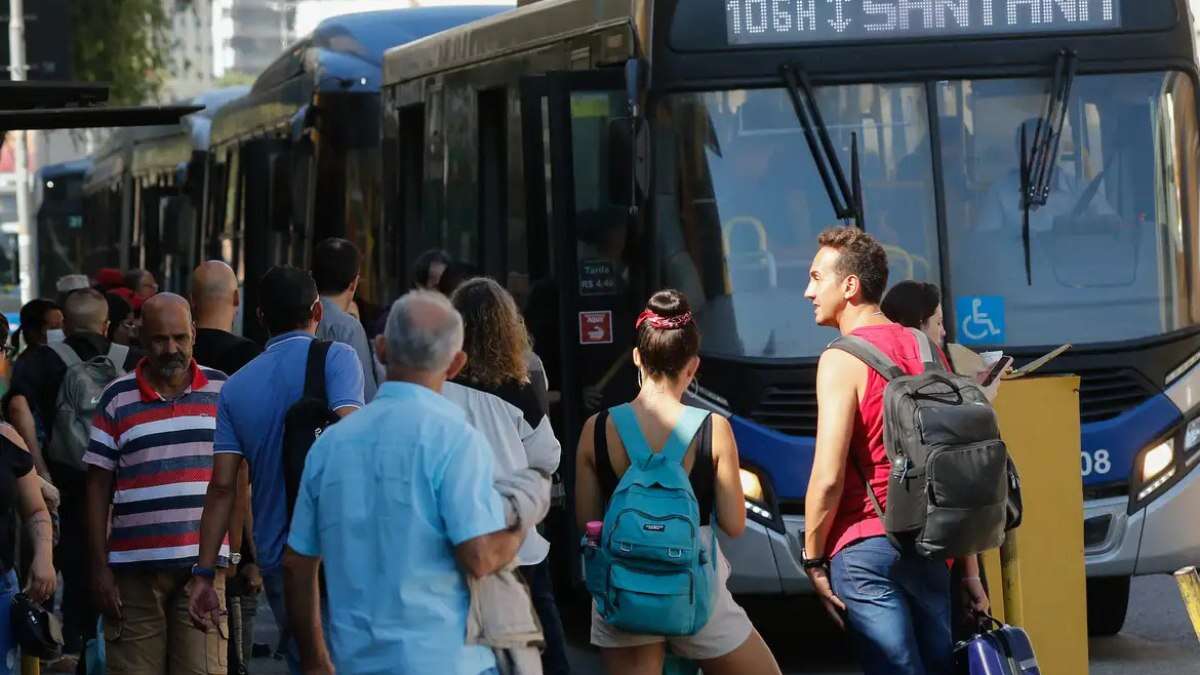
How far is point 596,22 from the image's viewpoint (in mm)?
10938

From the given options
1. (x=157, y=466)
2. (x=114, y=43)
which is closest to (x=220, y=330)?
(x=157, y=466)

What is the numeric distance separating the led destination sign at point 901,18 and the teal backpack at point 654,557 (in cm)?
436

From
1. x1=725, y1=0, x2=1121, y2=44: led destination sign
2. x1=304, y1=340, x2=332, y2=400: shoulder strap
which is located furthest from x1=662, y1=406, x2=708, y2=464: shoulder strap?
x1=725, y1=0, x2=1121, y2=44: led destination sign

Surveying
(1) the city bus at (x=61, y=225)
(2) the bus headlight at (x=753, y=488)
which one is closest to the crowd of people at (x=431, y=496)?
(2) the bus headlight at (x=753, y=488)

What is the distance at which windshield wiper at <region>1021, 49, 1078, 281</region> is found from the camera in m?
10.2

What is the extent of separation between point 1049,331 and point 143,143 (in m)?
18.3

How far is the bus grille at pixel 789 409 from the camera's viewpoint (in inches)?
398

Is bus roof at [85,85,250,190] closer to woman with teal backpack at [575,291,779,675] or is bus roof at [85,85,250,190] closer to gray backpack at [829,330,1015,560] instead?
woman with teal backpack at [575,291,779,675]

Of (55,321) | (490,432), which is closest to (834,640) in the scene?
(55,321)

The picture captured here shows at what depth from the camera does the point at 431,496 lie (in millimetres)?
5000

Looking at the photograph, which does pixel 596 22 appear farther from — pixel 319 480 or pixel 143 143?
pixel 143 143

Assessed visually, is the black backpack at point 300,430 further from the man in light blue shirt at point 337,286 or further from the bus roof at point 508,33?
the bus roof at point 508,33

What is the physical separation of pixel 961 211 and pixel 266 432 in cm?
446

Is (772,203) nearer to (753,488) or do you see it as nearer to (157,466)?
(753,488)
